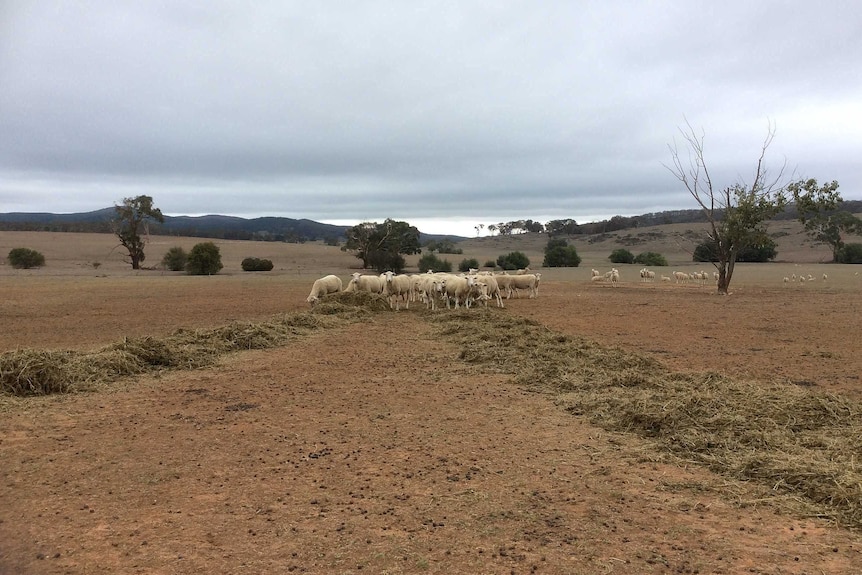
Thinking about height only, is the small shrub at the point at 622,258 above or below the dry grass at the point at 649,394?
above

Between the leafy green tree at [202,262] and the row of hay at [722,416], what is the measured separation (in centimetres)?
4448

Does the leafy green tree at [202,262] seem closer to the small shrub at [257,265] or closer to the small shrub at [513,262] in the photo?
the small shrub at [257,265]

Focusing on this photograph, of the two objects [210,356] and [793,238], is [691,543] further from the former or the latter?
[793,238]

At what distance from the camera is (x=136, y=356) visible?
10703mm

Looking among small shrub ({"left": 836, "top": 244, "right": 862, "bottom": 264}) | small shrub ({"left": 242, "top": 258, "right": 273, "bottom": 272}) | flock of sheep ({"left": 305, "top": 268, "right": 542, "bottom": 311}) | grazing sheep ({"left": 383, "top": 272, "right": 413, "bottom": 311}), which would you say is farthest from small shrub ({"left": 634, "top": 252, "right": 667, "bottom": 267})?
grazing sheep ({"left": 383, "top": 272, "right": 413, "bottom": 311})

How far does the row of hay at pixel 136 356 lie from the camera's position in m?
8.97

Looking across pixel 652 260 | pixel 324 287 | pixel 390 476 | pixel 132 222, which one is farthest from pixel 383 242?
pixel 390 476

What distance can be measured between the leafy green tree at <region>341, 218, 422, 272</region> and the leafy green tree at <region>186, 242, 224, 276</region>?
49.3ft

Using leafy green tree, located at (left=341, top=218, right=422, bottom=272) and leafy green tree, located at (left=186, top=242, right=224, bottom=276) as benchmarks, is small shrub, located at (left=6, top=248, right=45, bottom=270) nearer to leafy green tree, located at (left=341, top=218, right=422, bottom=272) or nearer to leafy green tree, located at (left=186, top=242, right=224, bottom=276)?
leafy green tree, located at (left=186, top=242, right=224, bottom=276)

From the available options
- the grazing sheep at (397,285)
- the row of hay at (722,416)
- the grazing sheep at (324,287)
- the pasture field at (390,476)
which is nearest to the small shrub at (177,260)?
the grazing sheep at (324,287)

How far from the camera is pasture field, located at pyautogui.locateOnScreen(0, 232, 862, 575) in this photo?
4125 mm

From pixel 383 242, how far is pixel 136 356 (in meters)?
48.3

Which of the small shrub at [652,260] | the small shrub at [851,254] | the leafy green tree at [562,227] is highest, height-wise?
the leafy green tree at [562,227]

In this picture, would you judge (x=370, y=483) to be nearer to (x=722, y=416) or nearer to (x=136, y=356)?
(x=722, y=416)
